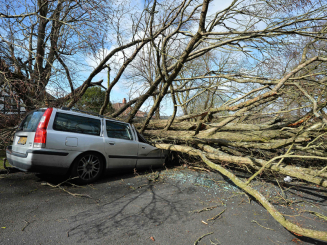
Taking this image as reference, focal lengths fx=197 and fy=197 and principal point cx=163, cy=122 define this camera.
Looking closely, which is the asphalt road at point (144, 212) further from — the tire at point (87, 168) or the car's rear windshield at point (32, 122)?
the car's rear windshield at point (32, 122)

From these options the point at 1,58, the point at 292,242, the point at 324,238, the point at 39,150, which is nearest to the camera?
the point at 324,238

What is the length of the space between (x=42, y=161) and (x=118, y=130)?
6.22 feet

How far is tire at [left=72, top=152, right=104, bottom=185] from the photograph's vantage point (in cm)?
419

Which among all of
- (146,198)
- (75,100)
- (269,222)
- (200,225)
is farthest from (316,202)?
(75,100)

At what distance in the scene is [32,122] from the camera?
4.08m

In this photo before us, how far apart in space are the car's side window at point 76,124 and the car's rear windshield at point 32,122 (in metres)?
0.34

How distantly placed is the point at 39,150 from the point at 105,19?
16.5ft

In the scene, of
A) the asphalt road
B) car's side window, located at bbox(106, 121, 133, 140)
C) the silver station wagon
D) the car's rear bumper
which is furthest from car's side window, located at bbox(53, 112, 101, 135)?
the asphalt road

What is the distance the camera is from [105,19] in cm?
670

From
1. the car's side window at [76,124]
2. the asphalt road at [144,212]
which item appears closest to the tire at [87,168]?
the asphalt road at [144,212]

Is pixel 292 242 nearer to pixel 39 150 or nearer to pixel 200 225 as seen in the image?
pixel 200 225

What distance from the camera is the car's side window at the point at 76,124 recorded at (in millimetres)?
4047

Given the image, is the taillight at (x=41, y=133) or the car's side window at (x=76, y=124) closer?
the taillight at (x=41, y=133)

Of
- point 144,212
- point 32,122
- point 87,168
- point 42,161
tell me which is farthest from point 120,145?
point 144,212
